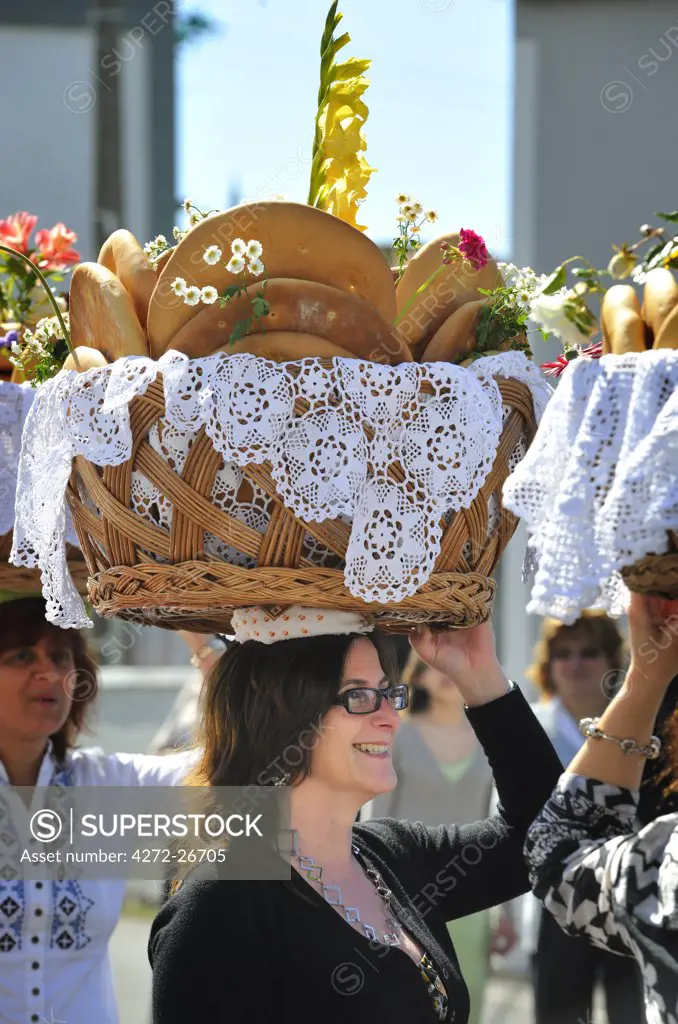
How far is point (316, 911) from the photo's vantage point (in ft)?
6.27

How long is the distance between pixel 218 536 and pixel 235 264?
1.15ft

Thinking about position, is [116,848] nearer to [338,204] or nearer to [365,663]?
[365,663]

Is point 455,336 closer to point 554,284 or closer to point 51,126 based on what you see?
point 554,284

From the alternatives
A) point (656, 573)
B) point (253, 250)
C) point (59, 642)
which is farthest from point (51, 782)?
point (656, 573)

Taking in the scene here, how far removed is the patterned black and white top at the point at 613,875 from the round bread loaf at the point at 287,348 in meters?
0.71

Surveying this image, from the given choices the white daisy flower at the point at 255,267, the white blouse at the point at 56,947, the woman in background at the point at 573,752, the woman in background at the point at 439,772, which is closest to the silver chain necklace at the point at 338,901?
the white blouse at the point at 56,947

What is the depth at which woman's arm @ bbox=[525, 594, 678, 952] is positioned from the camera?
1670mm

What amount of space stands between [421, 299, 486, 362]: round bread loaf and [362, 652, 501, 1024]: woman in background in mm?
2233

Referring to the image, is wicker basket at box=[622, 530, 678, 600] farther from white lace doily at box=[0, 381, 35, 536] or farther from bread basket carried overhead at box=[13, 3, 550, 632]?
white lace doily at box=[0, 381, 35, 536]

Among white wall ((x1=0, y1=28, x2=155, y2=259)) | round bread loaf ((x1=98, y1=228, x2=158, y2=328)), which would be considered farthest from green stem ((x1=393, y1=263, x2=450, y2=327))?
white wall ((x1=0, y1=28, x2=155, y2=259))

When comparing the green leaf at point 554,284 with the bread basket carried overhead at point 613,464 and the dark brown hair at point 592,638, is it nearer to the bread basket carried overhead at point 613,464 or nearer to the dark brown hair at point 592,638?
the bread basket carried overhead at point 613,464

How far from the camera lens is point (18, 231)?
2.44m

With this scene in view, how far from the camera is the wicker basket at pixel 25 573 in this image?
2.20 metres

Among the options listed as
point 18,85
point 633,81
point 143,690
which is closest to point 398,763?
point 143,690
